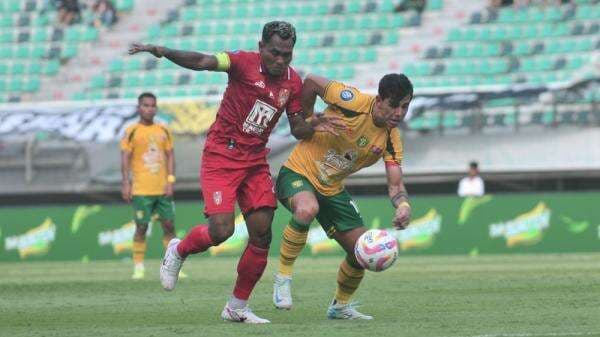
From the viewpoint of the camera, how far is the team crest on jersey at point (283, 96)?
10047 mm

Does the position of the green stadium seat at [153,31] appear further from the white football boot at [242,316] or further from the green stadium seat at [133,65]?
the white football boot at [242,316]

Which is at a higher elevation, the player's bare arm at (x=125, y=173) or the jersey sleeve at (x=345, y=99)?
the jersey sleeve at (x=345, y=99)

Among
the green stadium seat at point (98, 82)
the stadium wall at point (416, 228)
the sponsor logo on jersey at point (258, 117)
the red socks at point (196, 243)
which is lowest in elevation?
the stadium wall at point (416, 228)

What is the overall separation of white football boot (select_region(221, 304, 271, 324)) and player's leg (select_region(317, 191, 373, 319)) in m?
0.64

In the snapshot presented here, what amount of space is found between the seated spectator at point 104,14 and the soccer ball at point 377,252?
25.9 metres

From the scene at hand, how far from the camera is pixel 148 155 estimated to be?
57.6ft

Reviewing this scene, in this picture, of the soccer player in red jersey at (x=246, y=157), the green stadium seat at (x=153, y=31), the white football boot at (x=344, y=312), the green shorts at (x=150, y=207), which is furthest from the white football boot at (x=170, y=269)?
the green stadium seat at (x=153, y=31)

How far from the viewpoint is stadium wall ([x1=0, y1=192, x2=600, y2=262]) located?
2373 centimetres

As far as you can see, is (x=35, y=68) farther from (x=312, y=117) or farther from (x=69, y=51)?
(x=312, y=117)

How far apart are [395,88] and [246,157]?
1266 mm

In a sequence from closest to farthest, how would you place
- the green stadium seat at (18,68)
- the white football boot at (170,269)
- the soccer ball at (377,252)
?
the soccer ball at (377,252) < the white football boot at (170,269) < the green stadium seat at (18,68)

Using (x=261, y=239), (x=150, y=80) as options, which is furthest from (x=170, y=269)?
(x=150, y=80)

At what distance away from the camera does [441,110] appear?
26.2 metres

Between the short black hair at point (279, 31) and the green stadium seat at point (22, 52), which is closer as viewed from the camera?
the short black hair at point (279, 31)
